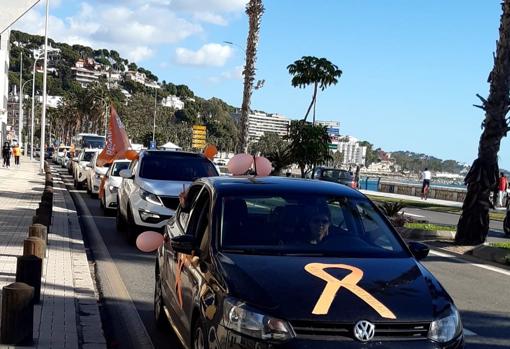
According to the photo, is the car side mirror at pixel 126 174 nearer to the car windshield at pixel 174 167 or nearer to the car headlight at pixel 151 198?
the car windshield at pixel 174 167

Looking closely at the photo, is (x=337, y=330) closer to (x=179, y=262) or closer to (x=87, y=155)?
(x=179, y=262)

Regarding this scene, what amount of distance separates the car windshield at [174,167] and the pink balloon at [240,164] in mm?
3661

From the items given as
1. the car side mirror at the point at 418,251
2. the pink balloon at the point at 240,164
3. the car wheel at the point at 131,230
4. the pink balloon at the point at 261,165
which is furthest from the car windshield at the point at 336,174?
the car side mirror at the point at 418,251

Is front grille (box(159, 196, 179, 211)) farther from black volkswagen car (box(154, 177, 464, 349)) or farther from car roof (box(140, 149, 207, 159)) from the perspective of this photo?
black volkswagen car (box(154, 177, 464, 349))

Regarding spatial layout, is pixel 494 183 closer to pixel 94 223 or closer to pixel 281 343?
pixel 94 223

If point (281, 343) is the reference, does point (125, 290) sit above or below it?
below

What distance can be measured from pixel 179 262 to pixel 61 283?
358cm

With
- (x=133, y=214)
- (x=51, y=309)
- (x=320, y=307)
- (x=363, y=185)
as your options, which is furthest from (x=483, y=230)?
(x=363, y=185)

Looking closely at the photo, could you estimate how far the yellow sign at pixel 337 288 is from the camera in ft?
13.0

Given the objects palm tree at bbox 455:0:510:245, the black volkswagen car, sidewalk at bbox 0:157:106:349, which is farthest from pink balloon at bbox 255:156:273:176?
palm tree at bbox 455:0:510:245

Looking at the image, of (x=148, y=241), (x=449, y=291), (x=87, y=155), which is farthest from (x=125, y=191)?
(x=87, y=155)

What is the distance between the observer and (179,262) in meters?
5.54

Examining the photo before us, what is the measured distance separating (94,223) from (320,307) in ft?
42.4

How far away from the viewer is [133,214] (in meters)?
12.5
